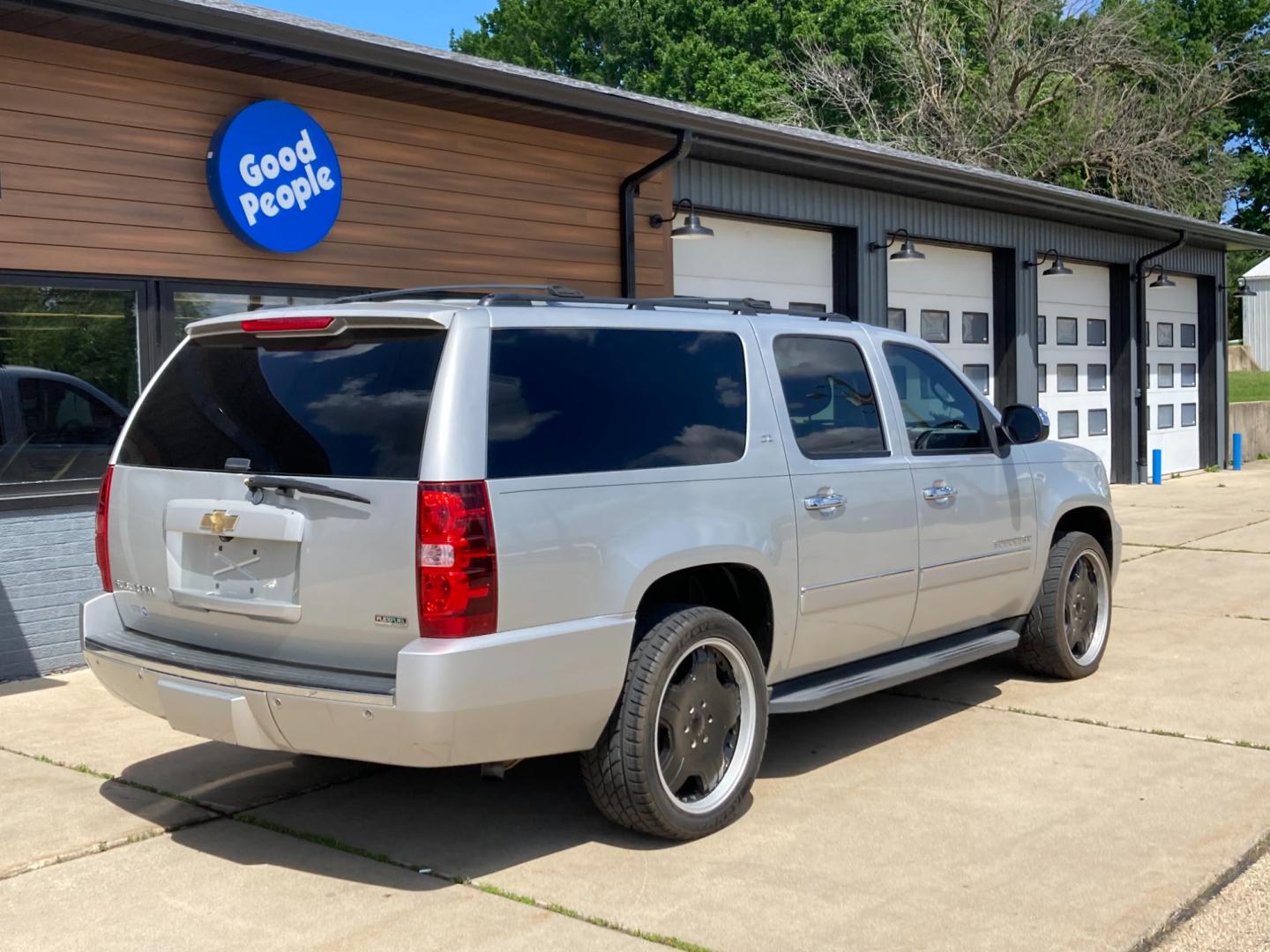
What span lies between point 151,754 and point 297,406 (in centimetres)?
233

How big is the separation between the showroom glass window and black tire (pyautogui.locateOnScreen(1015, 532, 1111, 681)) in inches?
207

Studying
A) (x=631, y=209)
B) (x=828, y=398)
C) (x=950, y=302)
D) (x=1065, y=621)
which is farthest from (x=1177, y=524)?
(x=828, y=398)

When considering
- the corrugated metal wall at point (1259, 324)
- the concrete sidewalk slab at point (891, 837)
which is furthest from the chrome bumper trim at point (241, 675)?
the corrugated metal wall at point (1259, 324)

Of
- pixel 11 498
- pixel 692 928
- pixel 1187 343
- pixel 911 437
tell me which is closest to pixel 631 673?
pixel 692 928

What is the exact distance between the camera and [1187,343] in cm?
2141

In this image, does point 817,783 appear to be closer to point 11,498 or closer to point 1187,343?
point 11,498

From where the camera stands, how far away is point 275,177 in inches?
340

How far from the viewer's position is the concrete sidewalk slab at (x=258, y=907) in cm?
399

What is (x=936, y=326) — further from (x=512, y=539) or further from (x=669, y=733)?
(x=512, y=539)

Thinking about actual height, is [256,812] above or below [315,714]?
below

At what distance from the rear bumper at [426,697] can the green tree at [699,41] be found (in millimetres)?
32770

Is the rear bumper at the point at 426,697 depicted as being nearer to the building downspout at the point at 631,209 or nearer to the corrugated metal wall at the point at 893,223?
the building downspout at the point at 631,209

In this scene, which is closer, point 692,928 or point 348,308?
point 692,928

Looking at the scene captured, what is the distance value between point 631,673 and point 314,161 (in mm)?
5439
